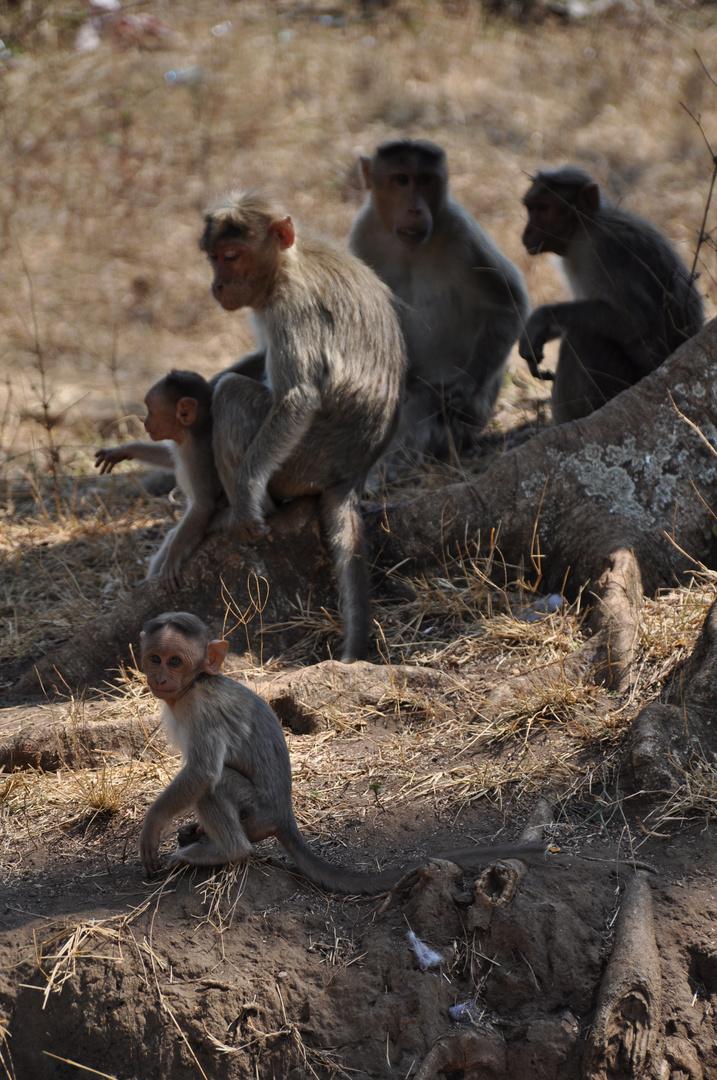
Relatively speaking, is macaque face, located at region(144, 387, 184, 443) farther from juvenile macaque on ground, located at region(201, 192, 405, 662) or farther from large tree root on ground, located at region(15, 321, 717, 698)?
large tree root on ground, located at region(15, 321, 717, 698)

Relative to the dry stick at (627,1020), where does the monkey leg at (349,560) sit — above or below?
above

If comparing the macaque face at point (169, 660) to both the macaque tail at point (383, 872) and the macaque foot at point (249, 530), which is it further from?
the macaque foot at point (249, 530)

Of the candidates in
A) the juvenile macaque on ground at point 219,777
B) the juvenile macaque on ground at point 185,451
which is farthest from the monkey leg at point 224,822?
the juvenile macaque on ground at point 185,451

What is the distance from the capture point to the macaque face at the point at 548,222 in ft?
19.4

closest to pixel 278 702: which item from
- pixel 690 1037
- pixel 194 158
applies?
pixel 690 1037

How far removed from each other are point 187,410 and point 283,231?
101 centimetres

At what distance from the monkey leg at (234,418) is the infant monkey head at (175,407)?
0.10 metres

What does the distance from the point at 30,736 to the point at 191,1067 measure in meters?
1.63

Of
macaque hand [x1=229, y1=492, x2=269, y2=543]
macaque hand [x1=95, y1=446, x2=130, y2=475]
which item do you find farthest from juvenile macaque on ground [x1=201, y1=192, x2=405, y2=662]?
macaque hand [x1=95, y1=446, x2=130, y2=475]

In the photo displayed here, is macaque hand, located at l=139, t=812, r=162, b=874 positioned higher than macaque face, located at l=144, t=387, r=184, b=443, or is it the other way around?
macaque face, located at l=144, t=387, r=184, b=443

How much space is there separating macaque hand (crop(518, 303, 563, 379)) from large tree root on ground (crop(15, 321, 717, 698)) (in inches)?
41.8

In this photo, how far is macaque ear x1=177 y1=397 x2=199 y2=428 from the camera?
15.6 ft

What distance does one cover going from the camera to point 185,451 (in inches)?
195

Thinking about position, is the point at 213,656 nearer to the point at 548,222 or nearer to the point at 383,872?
the point at 383,872
